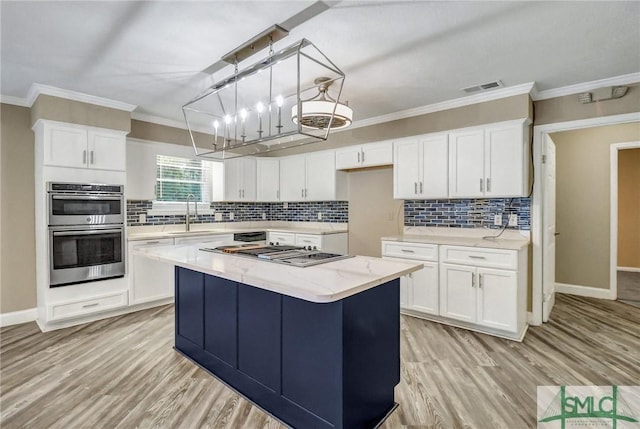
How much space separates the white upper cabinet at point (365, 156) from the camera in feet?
13.7

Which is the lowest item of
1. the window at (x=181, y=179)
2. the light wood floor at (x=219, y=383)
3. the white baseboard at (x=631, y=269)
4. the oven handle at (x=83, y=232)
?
the light wood floor at (x=219, y=383)

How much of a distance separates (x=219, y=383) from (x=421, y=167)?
9.94ft

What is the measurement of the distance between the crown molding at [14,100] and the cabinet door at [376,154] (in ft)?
12.9

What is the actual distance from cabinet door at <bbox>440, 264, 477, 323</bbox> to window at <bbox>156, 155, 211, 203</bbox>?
3646 mm

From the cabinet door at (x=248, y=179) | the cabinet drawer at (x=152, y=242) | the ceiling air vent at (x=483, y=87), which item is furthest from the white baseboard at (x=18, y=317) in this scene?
the ceiling air vent at (x=483, y=87)

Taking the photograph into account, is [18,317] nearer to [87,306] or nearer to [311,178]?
[87,306]

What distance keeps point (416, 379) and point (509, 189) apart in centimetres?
209

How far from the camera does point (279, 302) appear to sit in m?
1.93

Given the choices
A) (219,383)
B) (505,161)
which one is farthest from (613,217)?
(219,383)

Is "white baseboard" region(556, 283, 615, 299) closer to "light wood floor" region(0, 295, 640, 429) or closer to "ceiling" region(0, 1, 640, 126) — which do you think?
"light wood floor" region(0, 295, 640, 429)

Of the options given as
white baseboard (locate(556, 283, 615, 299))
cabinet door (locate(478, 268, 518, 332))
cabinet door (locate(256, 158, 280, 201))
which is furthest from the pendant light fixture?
white baseboard (locate(556, 283, 615, 299))

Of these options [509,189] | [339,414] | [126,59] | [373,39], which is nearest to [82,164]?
[126,59]

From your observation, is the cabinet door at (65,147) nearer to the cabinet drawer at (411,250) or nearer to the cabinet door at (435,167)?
the cabinet drawer at (411,250)

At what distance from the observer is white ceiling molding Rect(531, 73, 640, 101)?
2955 millimetres
